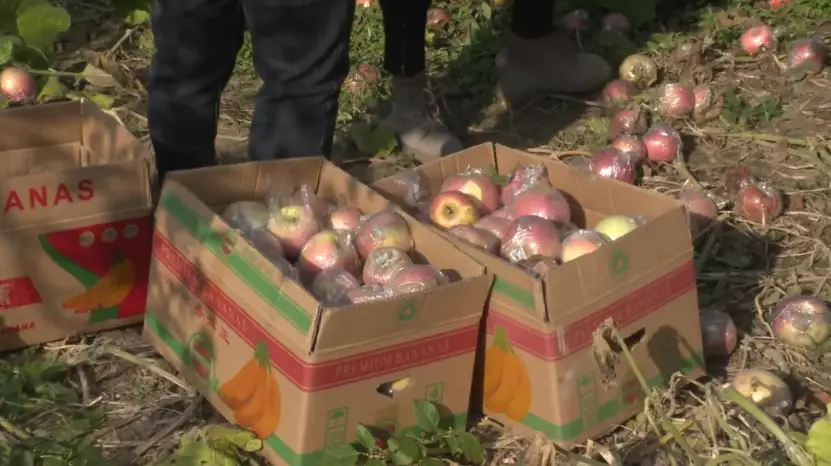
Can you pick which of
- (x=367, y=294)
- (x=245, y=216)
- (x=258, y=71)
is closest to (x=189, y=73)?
→ (x=258, y=71)

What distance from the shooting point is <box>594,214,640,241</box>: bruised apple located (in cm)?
240

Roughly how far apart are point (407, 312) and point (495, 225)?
1.66ft

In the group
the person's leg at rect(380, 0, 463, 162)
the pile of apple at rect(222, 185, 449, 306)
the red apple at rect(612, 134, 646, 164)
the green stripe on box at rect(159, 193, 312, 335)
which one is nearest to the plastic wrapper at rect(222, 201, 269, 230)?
the pile of apple at rect(222, 185, 449, 306)

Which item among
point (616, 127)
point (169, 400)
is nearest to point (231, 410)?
point (169, 400)

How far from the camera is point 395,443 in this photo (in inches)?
81.1

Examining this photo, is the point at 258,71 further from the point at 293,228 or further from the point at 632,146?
the point at 632,146

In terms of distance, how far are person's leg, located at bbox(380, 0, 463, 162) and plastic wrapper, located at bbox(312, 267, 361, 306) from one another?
125 cm

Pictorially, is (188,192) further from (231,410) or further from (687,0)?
(687,0)

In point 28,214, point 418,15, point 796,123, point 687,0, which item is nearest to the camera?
point 28,214

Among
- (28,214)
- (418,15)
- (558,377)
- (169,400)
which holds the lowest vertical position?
(169,400)

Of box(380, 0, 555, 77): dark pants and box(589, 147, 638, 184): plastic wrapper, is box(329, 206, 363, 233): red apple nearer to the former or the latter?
box(589, 147, 638, 184): plastic wrapper

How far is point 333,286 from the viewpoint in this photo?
2260 mm

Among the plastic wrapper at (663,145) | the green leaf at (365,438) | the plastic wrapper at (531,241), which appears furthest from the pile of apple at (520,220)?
the plastic wrapper at (663,145)

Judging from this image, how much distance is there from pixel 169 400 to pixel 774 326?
4.48 ft
